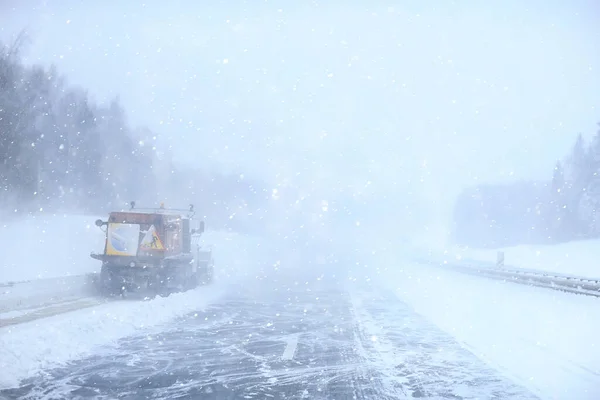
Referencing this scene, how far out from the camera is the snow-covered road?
8.24 meters

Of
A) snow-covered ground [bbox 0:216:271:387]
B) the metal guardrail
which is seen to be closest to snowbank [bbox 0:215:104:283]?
snow-covered ground [bbox 0:216:271:387]

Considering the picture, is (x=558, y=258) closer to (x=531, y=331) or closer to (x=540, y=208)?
(x=540, y=208)

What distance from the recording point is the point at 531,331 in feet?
43.9

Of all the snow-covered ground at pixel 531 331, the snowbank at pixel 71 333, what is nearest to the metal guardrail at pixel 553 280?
the snow-covered ground at pixel 531 331

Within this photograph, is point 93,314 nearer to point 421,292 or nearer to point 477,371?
point 477,371

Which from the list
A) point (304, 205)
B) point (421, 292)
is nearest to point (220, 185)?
point (304, 205)

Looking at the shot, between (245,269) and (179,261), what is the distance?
22160 mm

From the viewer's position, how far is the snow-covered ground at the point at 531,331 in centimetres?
909

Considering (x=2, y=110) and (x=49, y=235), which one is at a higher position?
(x=2, y=110)

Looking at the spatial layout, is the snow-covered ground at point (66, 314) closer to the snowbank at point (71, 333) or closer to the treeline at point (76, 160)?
the snowbank at point (71, 333)

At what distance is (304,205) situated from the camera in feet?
372

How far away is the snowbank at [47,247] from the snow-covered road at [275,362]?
46.5 ft

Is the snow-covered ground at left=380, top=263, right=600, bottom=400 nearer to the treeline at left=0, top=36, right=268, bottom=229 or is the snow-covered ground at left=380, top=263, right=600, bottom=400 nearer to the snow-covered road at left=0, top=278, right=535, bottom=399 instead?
the snow-covered road at left=0, top=278, right=535, bottom=399

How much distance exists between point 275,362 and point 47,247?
93.9 ft
